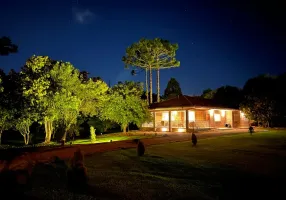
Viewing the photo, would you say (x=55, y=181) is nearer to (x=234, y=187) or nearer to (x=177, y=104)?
(x=234, y=187)

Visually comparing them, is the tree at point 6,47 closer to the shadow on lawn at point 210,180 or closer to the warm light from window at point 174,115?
the shadow on lawn at point 210,180

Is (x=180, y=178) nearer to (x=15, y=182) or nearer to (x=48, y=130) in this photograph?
(x=15, y=182)

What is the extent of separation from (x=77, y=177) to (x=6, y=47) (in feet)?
14.5

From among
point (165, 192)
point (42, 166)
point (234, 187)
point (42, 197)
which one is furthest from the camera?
point (42, 166)

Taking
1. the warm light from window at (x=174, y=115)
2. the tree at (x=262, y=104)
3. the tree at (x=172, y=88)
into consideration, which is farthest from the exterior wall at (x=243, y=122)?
the tree at (x=172, y=88)

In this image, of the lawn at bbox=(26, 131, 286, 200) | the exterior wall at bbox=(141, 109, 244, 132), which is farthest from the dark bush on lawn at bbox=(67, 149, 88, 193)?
the exterior wall at bbox=(141, 109, 244, 132)

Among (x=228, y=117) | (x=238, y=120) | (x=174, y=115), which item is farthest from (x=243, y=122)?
(x=174, y=115)

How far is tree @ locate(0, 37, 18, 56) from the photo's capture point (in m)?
7.46

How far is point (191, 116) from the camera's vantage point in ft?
94.9

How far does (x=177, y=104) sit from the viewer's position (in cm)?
2664

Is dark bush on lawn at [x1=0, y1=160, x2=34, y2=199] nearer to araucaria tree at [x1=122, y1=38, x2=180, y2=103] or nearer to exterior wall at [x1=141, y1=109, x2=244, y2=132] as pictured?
exterior wall at [x1=141, y1=109, x2=244, y2=132]

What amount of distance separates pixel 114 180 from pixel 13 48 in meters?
4.80

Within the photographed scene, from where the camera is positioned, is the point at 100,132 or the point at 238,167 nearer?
the point at 238,167

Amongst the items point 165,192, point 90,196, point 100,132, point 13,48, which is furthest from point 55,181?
point 100,132
